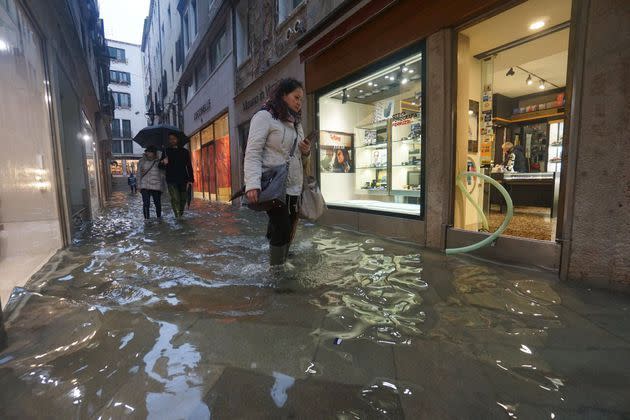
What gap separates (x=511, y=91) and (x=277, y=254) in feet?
35.1

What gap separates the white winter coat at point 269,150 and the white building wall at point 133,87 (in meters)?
44.9

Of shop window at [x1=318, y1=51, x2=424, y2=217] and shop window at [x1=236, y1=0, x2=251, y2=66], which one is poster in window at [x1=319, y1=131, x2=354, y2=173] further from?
shop window at [x1=236, y1=0, x2=251, y2=66]

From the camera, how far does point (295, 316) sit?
222 cm

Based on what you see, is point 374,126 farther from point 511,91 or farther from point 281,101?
point 511,91

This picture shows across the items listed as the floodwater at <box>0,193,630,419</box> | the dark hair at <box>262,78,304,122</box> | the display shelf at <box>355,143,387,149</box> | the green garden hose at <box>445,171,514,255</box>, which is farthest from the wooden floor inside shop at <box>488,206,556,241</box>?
the dark hair at <box>262,78,304,122</box>

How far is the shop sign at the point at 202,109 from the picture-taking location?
46.7ft

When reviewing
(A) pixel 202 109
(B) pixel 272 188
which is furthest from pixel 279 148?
(A) pixel 202 109

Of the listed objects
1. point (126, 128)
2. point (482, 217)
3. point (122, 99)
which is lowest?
point (482, 217)

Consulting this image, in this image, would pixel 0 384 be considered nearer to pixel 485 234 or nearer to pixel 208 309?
pixel 208 309

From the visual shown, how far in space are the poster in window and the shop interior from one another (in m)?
2.53

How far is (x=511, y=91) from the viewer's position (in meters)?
10.4

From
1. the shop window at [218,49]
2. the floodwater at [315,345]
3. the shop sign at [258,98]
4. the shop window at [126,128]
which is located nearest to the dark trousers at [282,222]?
the floodwater at [315,345]

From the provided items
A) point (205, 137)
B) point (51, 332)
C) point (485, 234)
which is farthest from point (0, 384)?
point (205, 137)

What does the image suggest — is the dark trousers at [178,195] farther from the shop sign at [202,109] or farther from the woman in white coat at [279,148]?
the shop sign at [202,109]
